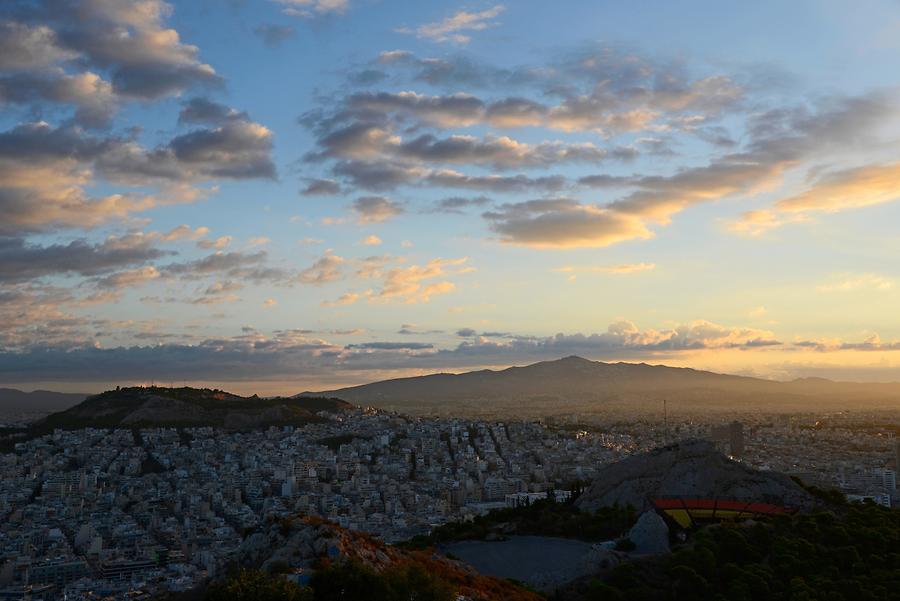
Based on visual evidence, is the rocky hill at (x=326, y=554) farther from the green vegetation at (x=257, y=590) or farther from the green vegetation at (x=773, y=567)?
the green vegetation at (x=773, y=567)

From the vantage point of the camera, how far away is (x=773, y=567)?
28.3m

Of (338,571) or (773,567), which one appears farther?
(773,567)

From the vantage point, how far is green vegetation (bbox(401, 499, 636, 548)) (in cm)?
3638

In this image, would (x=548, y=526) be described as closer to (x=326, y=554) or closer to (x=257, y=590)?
(x=326, y=554)

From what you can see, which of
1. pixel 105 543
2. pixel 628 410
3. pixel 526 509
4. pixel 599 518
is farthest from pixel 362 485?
pixel 628 410

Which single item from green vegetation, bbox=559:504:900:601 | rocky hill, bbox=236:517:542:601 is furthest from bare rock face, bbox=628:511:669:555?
rocky hill, bbox=236:517:542:601

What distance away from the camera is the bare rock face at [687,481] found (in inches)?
1521

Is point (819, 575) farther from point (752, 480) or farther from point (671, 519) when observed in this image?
point (752, 480)

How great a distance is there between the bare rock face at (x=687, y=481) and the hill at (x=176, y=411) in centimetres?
7734

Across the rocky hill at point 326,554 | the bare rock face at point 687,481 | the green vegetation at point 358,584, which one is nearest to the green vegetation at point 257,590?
the green vegetation at point 358,584

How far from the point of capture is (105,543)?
170 feet

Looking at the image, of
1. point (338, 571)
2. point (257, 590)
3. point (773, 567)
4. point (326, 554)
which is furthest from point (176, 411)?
point (257, 590)

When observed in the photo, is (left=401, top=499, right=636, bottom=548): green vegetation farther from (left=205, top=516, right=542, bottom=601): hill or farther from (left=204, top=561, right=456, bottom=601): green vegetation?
(left=204, top=561, right=456, bottom=601): green vegetation

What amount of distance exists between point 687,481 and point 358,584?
25.4 metres
